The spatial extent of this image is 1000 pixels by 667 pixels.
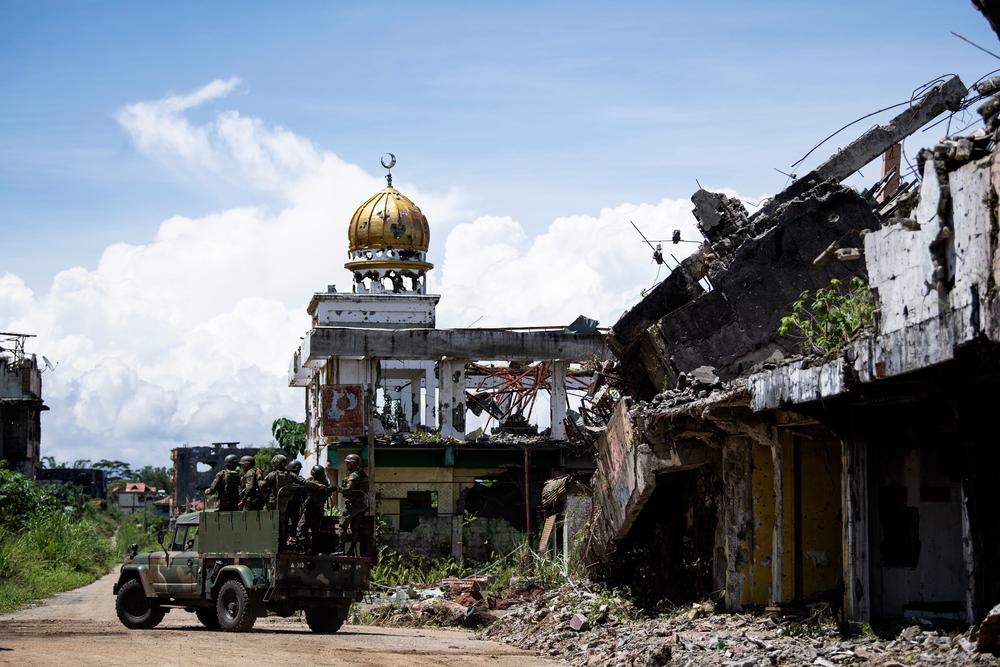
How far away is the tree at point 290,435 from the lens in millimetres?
53500

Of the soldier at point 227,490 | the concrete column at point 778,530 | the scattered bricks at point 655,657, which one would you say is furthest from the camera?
the soldier at point 227,490

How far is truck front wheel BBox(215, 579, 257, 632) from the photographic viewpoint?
19844 millimetres

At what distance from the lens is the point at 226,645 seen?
17.1 metres

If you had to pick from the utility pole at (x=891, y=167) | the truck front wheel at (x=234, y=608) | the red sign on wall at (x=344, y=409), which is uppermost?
the utility pole at (x=891, y=167)

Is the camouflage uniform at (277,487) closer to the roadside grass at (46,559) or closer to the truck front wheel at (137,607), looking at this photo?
the truck front wheel at (137,607)

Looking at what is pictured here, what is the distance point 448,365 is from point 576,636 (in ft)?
59.2

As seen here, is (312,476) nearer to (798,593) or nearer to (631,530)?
(631,530)

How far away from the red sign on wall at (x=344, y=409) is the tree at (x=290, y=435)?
768 inches

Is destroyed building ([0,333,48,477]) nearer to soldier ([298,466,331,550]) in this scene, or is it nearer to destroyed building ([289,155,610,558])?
destroyed building ([289,155,610,558])

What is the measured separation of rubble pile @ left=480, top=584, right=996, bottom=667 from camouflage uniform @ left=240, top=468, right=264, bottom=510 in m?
4.04

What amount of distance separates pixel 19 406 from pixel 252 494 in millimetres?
33636

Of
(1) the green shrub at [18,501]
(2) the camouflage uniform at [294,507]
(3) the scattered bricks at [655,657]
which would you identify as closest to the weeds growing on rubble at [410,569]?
(2) the camouflage uniform at [294,507]

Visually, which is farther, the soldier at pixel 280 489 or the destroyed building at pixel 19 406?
the destroyed building at pixel 19 406

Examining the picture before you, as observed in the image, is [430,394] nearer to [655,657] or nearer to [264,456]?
[264,456]
